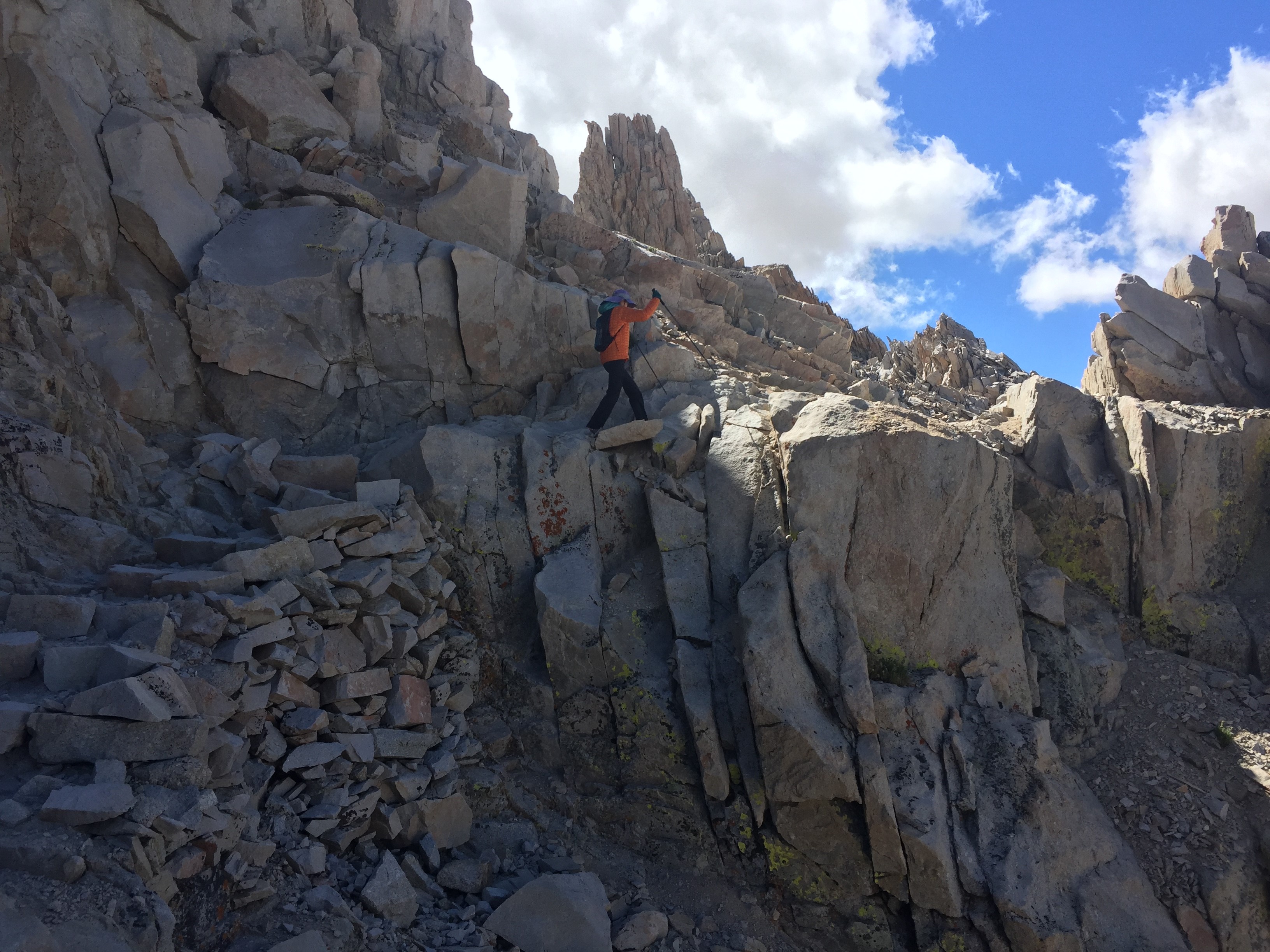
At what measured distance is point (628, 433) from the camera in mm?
12812

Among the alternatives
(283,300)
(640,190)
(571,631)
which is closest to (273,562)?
(571,631)

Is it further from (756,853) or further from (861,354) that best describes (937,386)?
(756,853)

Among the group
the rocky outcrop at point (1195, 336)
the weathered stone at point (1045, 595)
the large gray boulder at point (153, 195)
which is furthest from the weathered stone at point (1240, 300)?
the large gray boulder at point (153, 195)

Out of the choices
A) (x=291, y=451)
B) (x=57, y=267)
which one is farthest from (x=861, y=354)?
(x=57, y=267)

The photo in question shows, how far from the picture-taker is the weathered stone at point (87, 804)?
616cm

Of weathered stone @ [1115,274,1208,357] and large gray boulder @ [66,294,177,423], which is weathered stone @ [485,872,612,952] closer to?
large gray boulder @ [66,294,177,423]

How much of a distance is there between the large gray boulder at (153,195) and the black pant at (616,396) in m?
7.46

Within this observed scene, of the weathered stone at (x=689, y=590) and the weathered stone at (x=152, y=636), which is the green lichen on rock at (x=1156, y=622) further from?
the weathered stone at (x=152, y=636)

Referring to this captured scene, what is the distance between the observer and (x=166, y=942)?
236 inches

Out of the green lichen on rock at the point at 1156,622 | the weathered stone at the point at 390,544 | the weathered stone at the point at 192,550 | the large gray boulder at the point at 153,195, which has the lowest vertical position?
the weathered stone at the point at 192,550

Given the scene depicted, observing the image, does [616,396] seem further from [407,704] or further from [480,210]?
[480,210]

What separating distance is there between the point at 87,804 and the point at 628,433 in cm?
846

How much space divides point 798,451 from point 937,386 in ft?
65.5

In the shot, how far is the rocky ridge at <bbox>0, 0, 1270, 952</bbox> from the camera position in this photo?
802 centimetres
